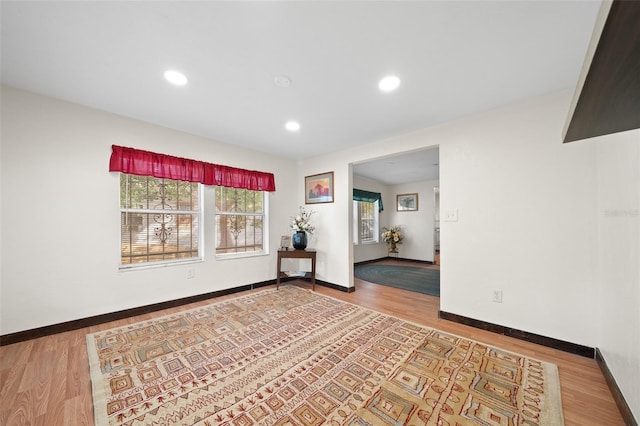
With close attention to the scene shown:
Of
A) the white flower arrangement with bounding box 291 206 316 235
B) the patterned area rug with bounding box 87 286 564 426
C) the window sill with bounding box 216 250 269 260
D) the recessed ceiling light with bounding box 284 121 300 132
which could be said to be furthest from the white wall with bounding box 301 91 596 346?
the window sill with bounding box 216 250 269 260

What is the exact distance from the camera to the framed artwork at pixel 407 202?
22.9ft

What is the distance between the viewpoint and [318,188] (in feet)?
14.4

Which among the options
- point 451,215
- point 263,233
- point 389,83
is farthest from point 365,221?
point 389,83

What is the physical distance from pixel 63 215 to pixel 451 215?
4.14 meters

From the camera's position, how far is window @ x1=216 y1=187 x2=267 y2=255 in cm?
374

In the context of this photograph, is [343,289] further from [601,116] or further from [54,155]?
[54,155]

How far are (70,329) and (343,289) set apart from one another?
328 centimetres

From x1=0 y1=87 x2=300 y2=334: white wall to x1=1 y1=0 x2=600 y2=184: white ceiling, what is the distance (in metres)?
0.25

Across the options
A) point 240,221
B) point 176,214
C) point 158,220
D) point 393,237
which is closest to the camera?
point 158,220

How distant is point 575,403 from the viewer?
1.56 metres

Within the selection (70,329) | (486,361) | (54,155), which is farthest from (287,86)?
(70,329)

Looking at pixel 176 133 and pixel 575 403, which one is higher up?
pixel 176 133

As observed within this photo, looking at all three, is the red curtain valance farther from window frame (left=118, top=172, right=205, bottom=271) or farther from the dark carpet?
the dark carpet

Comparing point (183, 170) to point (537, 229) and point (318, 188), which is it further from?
point (537, 229)
